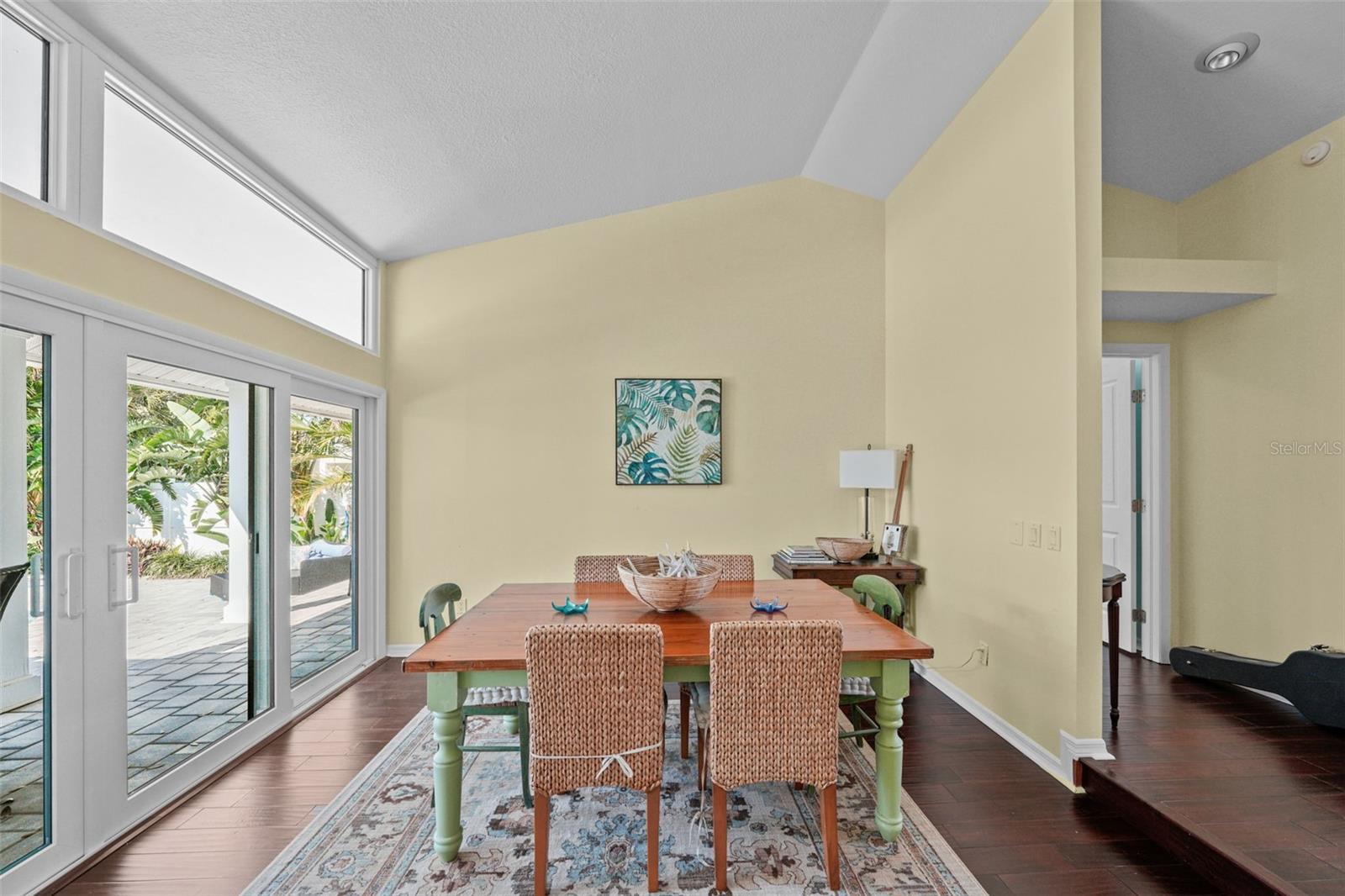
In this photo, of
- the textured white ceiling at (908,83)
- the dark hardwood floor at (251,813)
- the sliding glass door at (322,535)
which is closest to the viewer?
the dark hardwood floor at (251,813)

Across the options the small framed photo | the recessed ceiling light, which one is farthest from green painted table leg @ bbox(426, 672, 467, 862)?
the recessed ceiling light

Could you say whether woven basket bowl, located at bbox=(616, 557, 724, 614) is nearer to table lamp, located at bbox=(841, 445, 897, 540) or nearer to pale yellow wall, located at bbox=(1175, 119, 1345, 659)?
table lamp, located at bbox=(841, 445, 897, 540)

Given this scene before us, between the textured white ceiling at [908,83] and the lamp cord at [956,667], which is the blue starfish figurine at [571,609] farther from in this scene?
the textured white ceiling at [908,83]

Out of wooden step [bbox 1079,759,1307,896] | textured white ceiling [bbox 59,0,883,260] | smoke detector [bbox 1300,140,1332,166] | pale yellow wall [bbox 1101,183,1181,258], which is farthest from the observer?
pale yellow wall [bbox 1101,183,1181,258]

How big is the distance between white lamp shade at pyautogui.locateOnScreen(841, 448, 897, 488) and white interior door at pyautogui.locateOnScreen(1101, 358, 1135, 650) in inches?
55.3

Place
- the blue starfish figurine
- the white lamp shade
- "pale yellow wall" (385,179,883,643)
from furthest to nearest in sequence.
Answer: "pale yellow wall" (385,179,883,643) < the white lamp shade < the blue starfish figurine

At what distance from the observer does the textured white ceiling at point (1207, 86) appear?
2.67 m

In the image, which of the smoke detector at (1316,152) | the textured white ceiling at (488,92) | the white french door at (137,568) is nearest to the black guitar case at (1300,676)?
the smoke detector at (1316,152)

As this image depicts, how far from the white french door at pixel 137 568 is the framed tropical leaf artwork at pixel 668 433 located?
76.3 inches

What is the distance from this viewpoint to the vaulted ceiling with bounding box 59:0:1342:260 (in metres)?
2.46

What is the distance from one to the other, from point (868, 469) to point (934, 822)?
2.26 metres

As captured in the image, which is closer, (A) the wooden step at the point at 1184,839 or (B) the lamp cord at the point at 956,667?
(A) the wooden step at the point at 1184,839

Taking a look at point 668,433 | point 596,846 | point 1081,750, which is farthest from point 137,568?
point 1081,750

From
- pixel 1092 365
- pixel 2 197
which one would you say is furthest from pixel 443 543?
pixel 1092 365
